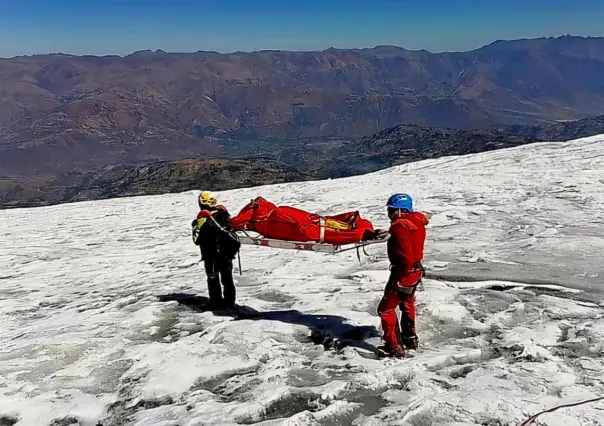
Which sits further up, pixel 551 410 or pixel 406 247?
pixel 406 247

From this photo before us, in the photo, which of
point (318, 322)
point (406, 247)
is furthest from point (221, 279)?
point (406, 247)

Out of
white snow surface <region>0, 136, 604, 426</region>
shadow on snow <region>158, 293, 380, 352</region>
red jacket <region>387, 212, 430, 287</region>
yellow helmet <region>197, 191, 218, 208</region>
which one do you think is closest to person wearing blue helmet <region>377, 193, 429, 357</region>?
red jacket <region>387, 212, 430, 287</region>

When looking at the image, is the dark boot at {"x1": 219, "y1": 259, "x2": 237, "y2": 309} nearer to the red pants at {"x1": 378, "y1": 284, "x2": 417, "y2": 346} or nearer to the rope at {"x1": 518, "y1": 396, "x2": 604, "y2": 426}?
the red pants at {"x1": 378, "y1": 284, "x2": 417, "y2": 346}

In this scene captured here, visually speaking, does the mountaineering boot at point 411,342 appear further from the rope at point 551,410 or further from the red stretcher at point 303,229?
the rope at point 551,410

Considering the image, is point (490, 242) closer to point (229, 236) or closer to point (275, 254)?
point (275, 254)

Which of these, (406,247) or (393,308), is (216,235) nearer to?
(393,308)
